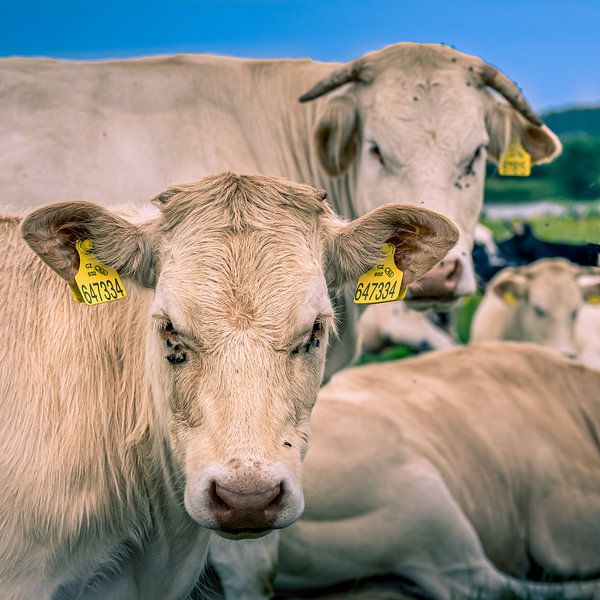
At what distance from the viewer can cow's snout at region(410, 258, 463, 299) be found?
502cm

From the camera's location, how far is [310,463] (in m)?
5.16

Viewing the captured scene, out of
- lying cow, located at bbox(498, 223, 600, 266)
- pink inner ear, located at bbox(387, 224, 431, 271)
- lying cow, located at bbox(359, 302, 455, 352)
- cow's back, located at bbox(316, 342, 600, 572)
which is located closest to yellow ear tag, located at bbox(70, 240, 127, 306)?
pink inner ear, located at bbox(387, 224, 431, 271)

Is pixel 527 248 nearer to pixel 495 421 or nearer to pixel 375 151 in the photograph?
pixel 495 421

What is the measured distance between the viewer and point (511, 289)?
32.6 ft

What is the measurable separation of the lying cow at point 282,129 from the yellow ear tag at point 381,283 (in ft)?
4.40

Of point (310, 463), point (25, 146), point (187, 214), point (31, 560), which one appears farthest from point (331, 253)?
point (25, 146)

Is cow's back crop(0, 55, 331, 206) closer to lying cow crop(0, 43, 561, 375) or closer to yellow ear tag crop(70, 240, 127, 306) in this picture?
lying cow crop(0, 43, 561, 375)

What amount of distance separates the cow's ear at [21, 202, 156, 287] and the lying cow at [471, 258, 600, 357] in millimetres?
6616

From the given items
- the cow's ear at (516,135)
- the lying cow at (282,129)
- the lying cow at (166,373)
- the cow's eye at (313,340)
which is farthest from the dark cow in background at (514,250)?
the cow's eye at (313,340)

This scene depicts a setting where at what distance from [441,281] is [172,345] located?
2127 mm

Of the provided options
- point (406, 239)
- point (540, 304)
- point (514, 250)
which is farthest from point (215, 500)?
point (514, 250)

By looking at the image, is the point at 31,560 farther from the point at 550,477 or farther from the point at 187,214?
the point at 550,477

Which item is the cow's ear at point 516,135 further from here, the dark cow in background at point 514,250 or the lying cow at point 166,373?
the dark cow in background at point 514,250

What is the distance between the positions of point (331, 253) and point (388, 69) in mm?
2349
